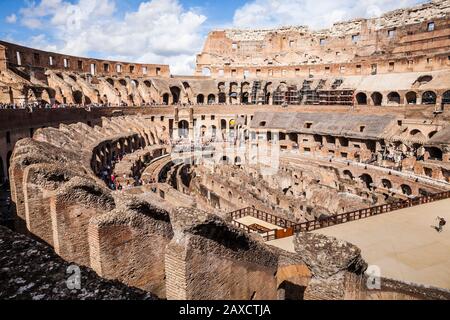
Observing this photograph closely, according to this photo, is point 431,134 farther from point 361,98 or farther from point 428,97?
point 361,98

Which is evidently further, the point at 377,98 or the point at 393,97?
the point at 377,98

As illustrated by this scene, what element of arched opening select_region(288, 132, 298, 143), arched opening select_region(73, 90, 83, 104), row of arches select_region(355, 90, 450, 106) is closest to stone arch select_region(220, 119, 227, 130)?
arched opening select_region(288, 132, 298, 143)

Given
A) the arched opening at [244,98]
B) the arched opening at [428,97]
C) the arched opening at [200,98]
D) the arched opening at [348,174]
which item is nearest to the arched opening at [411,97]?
the arched opening at [428,97]

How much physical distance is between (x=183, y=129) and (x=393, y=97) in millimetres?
26662

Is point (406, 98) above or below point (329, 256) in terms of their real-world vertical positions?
above

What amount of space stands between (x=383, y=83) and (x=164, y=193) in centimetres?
3323

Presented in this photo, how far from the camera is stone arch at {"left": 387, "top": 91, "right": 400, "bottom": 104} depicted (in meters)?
38.8

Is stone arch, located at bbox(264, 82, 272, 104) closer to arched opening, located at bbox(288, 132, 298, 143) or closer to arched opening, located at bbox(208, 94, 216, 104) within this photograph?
arched opening, located at bbox(208, 94, 216, 104)

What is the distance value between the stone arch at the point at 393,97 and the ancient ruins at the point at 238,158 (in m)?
0.17

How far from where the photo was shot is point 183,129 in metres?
46.5

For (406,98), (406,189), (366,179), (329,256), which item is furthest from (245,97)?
(329,256)

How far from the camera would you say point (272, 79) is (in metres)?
50.0
